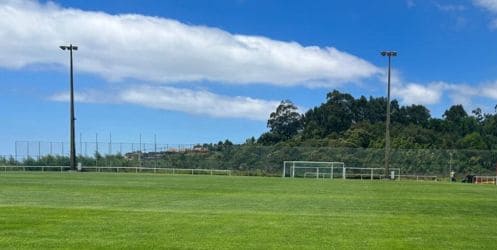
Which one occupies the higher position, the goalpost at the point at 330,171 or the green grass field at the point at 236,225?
the green grass field at the point at 236,225

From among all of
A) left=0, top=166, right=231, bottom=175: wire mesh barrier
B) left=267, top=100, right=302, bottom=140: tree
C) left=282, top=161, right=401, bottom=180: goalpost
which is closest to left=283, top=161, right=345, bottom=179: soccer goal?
left=282, top=161, right=401, bottom=180: goalpost

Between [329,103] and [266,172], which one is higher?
[329,103]

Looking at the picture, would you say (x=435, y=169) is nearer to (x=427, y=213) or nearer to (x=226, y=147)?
(x=226, y=147)

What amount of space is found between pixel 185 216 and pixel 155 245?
15.2 feet

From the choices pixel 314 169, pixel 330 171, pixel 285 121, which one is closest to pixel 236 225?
pixel 314 169

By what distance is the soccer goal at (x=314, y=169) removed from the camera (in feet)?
216

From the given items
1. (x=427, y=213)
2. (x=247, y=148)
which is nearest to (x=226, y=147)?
(x=247, y=148)

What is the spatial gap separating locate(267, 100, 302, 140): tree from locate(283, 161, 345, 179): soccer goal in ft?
140

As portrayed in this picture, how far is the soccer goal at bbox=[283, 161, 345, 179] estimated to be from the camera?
2591 inches

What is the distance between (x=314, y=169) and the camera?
219 feet

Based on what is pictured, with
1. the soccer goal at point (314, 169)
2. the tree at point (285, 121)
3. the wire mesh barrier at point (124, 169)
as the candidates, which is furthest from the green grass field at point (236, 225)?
the tree at point (285, 121)

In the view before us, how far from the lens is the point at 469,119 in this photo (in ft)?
364

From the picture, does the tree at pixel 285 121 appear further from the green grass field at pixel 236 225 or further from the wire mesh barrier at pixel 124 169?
the green grass field at pixel 236 225

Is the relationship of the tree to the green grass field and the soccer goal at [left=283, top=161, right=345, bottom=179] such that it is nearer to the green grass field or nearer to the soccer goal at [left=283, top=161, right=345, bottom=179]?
the soccer goal at [left=283, top=161, right=345, bottom=179]
